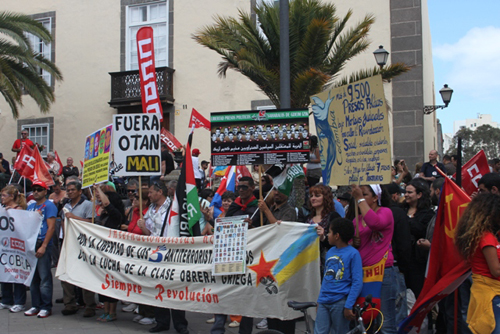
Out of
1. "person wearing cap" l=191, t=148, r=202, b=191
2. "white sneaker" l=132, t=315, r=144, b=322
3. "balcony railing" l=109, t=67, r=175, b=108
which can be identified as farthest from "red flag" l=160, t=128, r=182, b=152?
"white sneaker" l=132, t=315, r=144, b=322

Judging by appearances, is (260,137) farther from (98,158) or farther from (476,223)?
(476,223)

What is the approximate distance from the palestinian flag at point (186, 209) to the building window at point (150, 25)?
14265 millimetres

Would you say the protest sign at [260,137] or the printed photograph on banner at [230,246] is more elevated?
the protest sign at [260,137]

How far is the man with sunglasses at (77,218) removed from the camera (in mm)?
8406

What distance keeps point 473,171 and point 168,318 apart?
439cm

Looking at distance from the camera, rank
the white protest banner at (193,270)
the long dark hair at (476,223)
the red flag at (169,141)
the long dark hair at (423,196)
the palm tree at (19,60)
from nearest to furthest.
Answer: the long dark hair at (476,223) < the white protest banner at (193,270) < the long dark hair at (423,196) < the red flag at (169,141) < the palm tree at (19,60)

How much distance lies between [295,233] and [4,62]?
556 inches

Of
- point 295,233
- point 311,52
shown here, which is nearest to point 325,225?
point 295,233

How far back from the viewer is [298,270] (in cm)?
650

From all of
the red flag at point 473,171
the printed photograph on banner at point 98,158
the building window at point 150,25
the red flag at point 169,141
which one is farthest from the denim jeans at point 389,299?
the building window at point 150,25

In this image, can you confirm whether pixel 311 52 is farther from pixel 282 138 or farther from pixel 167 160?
pixel 282 138

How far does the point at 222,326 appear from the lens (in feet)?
23.0

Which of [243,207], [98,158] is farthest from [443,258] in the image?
[98,158]

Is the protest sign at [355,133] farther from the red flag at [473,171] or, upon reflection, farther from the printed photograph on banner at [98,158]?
the printed photograph on banner at [98,158]
